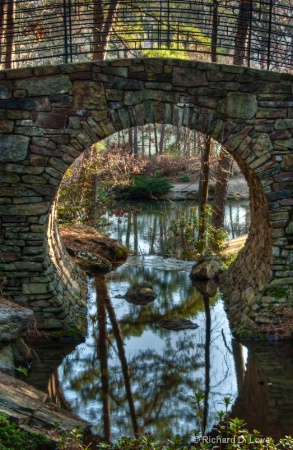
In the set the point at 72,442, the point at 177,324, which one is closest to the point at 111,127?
the point at 177,324

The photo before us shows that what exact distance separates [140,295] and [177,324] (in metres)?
1.60

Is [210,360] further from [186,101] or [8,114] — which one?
[8,114]

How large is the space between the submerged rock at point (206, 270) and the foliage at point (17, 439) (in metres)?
7.13

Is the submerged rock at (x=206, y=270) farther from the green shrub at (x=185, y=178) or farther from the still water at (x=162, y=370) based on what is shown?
the green shrub at (x=185, y=178)

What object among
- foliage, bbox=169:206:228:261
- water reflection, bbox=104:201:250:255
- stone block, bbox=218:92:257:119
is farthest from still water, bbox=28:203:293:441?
water reflection, bbox=104:201:250:255

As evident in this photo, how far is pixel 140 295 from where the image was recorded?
1074cm

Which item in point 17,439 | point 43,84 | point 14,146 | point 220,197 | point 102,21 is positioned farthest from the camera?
point 220,197

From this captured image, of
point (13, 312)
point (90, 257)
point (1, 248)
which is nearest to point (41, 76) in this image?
point (1, 248)

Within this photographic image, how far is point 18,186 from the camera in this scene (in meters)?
8.36

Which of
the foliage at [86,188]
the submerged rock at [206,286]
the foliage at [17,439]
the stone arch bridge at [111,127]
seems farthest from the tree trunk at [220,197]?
the foliage at [17,439]

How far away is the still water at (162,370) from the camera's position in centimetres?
643

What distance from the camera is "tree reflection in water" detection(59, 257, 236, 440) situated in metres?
6.45

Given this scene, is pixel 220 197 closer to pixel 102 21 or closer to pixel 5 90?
pixel 102 21

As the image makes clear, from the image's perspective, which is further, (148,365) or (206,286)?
(206,286)
